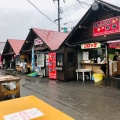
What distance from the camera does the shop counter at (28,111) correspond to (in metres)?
2.12

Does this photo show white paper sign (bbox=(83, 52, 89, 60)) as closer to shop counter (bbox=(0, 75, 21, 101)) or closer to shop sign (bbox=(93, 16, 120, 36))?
shop sign (bbox=(93, 16, 120, 36))

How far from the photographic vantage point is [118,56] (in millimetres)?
12688

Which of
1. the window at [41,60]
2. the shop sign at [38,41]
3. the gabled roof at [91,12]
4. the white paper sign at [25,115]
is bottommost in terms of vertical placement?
the white paper sign at [25,115]

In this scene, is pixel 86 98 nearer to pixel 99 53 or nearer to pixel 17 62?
pixel 99 53

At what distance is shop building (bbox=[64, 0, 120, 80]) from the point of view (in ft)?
36.1

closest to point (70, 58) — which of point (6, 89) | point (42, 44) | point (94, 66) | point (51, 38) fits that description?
point (94, 66)

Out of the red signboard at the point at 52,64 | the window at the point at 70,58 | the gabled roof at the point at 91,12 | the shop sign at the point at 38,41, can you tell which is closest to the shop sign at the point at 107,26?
the gabled roof at the point at 91,12

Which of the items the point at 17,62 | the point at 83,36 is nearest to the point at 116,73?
the point at 83,36

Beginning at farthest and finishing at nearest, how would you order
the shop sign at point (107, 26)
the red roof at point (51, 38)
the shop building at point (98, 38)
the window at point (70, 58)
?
1. the red roof at point (51, 38)
2. the window at point (70, 58)
3. the shop building at point (98, 38)
4. the shop sign at point (107, 26)

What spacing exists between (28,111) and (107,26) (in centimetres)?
1029

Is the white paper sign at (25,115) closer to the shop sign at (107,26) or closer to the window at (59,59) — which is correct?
the shop sign at (107,26)

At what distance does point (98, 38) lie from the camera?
12.0 m

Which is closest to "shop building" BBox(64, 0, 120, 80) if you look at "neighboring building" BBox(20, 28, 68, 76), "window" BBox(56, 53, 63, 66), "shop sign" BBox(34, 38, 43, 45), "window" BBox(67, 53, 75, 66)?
"window" BBox(67, 53, 75, 66)

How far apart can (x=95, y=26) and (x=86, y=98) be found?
6511 millimetres
